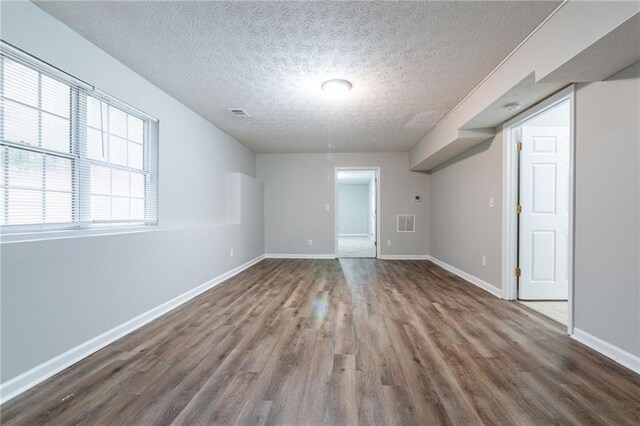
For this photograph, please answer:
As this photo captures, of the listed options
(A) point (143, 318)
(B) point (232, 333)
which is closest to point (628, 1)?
(B) point (232, 333)

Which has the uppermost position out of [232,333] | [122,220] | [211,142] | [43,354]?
[211,142]

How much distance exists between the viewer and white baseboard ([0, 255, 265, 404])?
4.62 feet

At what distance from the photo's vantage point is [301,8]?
63.5 inches

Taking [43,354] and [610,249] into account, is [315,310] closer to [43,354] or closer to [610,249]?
[43,354]

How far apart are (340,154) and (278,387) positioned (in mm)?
4853

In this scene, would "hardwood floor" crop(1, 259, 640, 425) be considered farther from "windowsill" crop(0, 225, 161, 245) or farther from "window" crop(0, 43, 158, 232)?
"window" crop(0, 43, 158, 232)

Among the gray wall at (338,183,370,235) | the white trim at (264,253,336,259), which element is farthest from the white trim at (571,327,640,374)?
the gray wall at (338,183,370,235)

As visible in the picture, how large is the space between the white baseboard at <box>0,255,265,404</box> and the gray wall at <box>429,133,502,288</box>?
3.88 meters

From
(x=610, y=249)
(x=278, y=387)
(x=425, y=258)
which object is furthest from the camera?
(x=425, y=258)

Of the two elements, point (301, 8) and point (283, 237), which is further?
point (283, 237)

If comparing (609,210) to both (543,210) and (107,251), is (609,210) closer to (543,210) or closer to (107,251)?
(543,210)

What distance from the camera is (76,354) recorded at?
5.71ft

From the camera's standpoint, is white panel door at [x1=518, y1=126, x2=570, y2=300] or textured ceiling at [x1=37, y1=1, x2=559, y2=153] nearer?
textured ceiling at [x1=37, y1=1, x2=559, y2=153]

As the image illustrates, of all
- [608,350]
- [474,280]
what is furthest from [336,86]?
[474,280]
